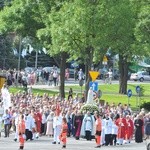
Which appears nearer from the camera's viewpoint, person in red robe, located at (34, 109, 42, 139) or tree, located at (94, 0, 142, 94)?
person in red robe, located at (34, 109, 42, 139)

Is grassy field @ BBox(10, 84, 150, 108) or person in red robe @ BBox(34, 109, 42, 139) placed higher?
grassy field @ BBox(10, 84, 150, 108)

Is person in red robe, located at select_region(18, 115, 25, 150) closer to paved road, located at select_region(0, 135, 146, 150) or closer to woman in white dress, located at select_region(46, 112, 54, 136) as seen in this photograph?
paved road, located at select_region(0, 135, 146, 150)

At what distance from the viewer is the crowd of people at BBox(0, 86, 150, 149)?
35250mm

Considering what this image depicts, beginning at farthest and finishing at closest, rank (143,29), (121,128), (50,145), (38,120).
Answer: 1. (143,29)
2. (38,120)
3. (121,128)
4. (50,145)

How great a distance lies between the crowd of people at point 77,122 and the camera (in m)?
35.2

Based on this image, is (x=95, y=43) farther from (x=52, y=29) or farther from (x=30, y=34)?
(x=30, y=34)

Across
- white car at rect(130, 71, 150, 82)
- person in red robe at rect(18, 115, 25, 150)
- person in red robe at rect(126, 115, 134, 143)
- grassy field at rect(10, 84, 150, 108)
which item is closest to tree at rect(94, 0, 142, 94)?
grassy field at rect(10, 84, 150, 108)

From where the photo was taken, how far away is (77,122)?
38.1m

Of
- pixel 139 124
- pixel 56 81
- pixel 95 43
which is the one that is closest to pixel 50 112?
pixel 139 124

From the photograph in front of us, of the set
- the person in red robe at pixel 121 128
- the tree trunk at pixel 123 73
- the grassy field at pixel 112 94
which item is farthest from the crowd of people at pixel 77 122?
the tree trunk at pixel 123 73

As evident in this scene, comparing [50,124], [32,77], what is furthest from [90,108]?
[32,77]

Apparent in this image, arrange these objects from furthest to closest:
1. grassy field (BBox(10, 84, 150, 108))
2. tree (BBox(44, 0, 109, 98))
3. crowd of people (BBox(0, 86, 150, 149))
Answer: grassy field (BBox(10, 84, 150, 108)) → tree (BBox(44, 0, 109, 98)) → crowd of people (BBox(0, 86, 150, 149))

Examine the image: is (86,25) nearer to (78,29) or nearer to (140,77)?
(78,29)

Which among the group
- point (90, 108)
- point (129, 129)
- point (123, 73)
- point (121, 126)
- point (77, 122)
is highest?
point (123, 73)
